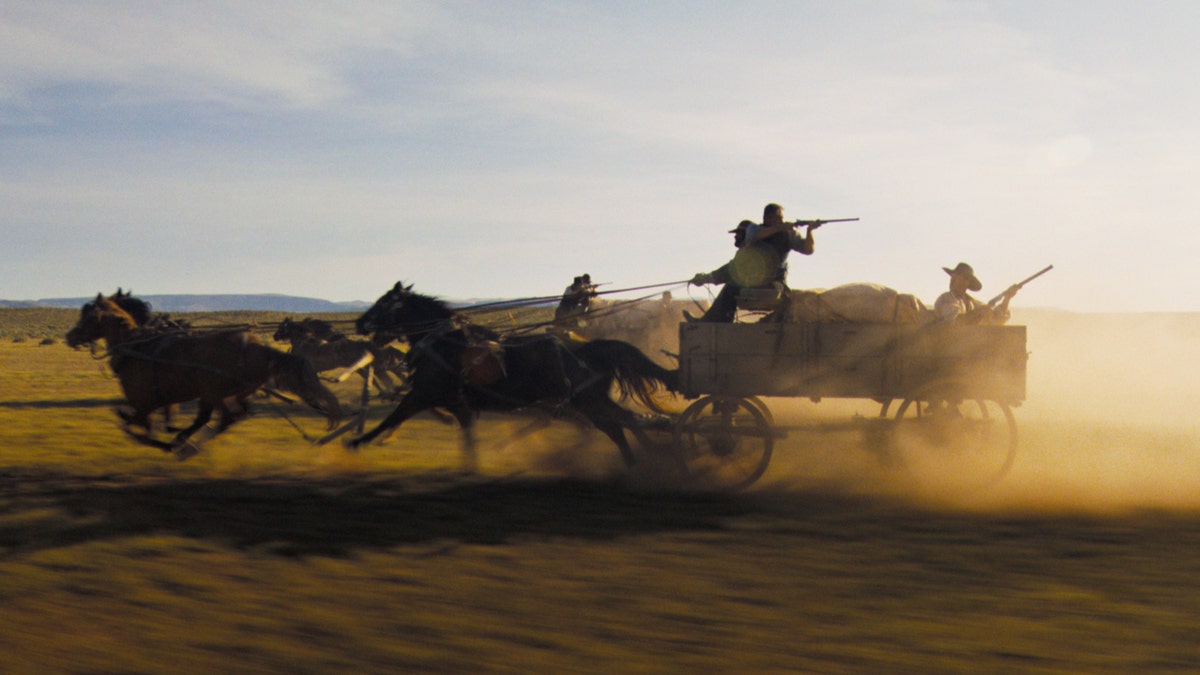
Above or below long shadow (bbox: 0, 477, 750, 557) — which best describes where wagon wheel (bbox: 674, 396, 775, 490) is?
above

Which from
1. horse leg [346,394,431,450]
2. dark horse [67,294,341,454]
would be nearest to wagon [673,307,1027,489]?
horse leg [346,394,431,450]

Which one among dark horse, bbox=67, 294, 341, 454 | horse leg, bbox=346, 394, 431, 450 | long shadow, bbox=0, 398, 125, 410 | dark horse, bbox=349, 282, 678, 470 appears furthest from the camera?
long shadow, bbox=0, 398, 125, 410

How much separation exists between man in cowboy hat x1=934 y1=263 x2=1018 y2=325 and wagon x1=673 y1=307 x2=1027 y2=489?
0.31m

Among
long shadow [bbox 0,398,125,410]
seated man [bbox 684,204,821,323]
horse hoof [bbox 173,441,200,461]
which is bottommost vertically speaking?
long shadow [bbox 0,398,125,410]

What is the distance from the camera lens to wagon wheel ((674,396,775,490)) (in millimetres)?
9141

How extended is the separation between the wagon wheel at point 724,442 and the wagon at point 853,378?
0.01 m

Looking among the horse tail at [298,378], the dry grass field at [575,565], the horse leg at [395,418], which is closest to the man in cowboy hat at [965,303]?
the dry grass field at [575,565]

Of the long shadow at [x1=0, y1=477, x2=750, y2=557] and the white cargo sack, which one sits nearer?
the long shadow at [x1=0, y1=477, x2=750, y2=557]

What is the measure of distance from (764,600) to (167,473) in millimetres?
7159

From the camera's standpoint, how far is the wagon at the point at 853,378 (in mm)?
8719

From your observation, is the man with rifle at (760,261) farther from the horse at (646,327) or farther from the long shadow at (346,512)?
the horse at (646,327)

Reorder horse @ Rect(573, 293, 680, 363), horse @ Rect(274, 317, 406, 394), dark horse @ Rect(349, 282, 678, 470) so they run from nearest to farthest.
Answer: dark horse @ Rect(349, 282, 678, 470) → horse @ Rect(274, 317, 406, 394) → horse @ Rect(573, 293, 680, 363)

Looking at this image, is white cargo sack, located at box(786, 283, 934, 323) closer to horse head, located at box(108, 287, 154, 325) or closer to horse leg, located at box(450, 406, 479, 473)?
horse leg, located at box(450, 406, 479, 473)

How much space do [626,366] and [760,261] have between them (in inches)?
→ 74.4
